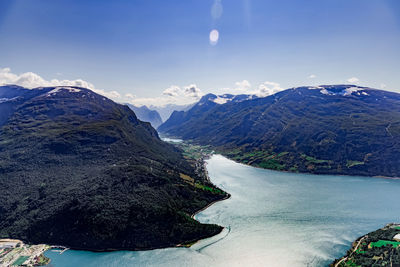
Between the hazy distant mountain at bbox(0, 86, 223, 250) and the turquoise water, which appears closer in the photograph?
the turquoise water

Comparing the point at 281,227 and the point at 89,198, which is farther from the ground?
the point at 89,198

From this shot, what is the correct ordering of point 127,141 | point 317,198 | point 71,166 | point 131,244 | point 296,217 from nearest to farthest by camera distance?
point 131,244 < point 296,217 < point 317,198 < point 71,166 < point 127,141

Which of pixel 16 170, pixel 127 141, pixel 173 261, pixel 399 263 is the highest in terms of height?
pixel 127 141

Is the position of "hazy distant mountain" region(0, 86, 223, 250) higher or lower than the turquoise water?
higher

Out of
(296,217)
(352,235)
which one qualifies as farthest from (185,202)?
(352,235)

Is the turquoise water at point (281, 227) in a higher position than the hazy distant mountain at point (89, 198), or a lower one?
lower

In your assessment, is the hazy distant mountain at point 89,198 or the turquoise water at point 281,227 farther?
the hazy distant mountain at point 89,198

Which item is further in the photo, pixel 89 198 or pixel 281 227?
pixel 89 198

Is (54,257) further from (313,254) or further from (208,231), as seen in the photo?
(313,254)
